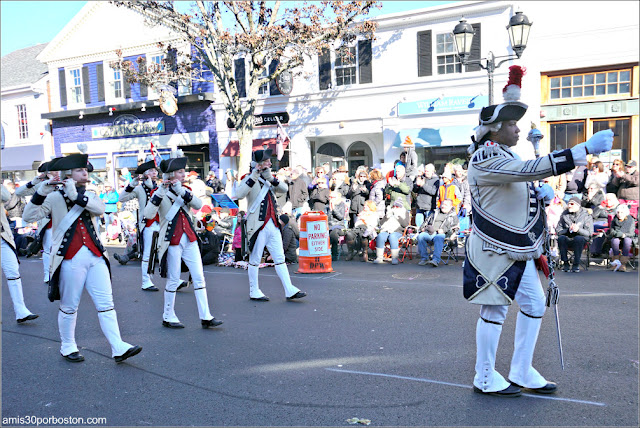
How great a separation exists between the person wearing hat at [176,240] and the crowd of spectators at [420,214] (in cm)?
374

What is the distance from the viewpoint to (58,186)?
5688 millimetres

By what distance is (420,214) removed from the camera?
12.7 meters

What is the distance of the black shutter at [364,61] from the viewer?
21234 mm

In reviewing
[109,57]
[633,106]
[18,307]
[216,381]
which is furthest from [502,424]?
[109,57]

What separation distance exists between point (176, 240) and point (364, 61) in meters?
16.2

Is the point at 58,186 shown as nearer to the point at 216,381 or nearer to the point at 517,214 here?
the point at 216,381

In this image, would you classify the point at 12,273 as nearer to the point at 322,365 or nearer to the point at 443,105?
the point at 322,365

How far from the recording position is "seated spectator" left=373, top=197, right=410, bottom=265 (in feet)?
39.2

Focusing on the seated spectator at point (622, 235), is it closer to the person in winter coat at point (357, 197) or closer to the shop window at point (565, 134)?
the person in winter coat at point (357, 197)

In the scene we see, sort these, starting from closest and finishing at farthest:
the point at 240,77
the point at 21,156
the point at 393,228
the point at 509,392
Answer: the point at 509,392
the point at 393,228
the point at 240,77
the point at 21,156

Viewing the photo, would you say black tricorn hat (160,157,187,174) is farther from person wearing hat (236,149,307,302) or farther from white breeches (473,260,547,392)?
white breeches (473,260,547,392)

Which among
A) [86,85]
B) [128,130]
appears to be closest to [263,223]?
[128,130]

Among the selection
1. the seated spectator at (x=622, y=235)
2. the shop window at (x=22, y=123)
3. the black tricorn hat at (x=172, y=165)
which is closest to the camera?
the black tricorn hat at (x=172, y=165)

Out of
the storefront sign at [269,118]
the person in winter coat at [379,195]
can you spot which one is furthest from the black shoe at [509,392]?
the storefront sign at [269,118]
